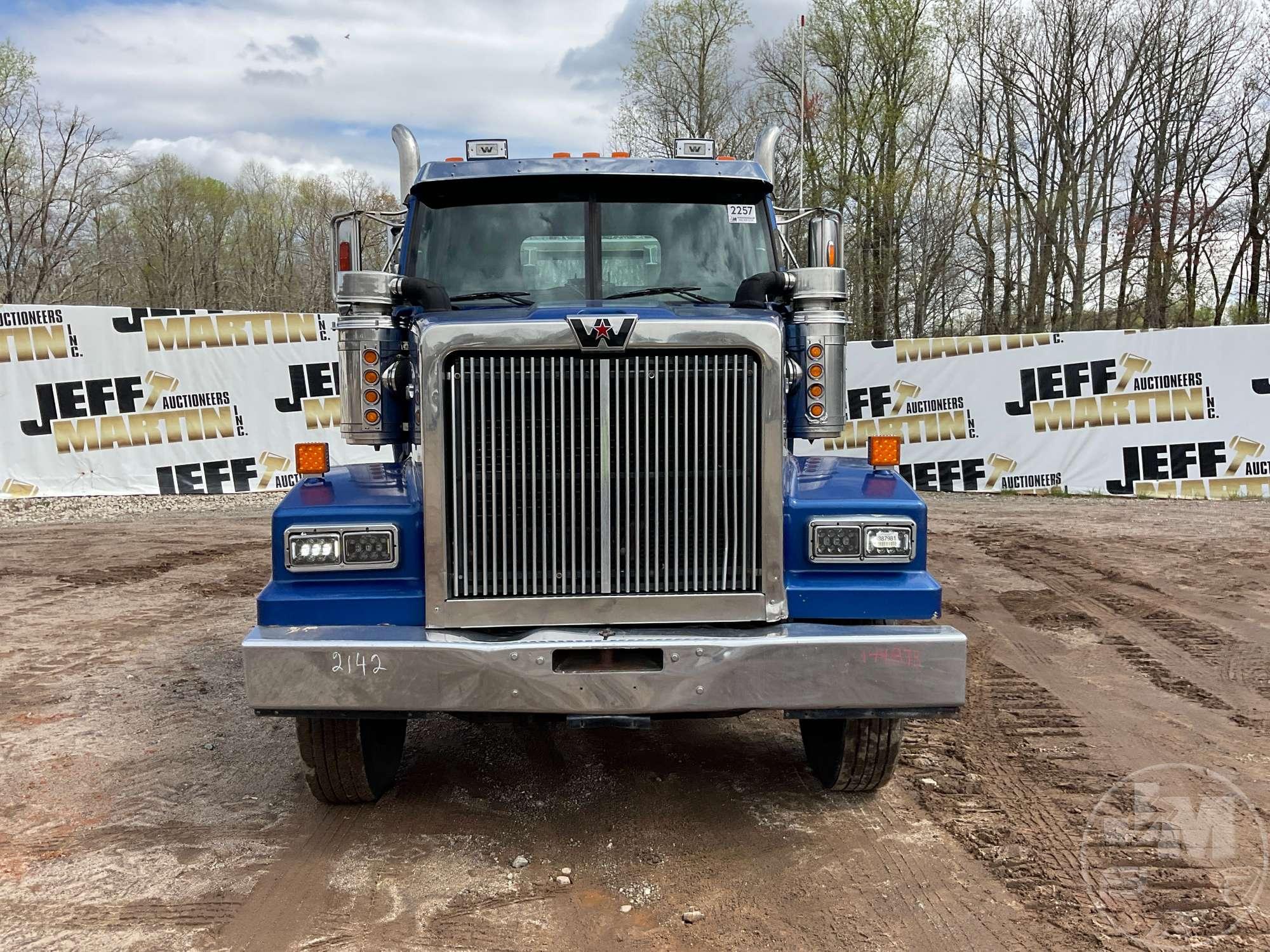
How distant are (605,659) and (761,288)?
84.3 inches

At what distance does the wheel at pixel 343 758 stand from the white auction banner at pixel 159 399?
34.2ft

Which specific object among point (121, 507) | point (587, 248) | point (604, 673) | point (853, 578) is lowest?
point (121, 507)

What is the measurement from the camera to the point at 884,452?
14.0 ft

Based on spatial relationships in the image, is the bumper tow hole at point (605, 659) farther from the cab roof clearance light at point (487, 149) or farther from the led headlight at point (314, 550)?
the cab roof clearance light at point (487, 149)

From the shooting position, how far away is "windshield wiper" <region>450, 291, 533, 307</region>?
486 cm

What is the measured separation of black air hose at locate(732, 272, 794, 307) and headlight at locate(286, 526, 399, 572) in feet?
6.79

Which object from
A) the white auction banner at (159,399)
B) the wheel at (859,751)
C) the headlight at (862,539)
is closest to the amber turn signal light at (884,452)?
the headlight at (862,539)

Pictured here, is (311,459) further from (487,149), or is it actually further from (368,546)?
(487,149)

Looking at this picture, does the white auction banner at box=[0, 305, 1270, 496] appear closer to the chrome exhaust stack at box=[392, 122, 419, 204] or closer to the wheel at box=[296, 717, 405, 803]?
the chrome exhaust stack at box=[392, 122, 419, 204]

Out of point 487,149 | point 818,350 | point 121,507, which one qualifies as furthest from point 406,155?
point 121,507

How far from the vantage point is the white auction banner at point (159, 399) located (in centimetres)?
1451

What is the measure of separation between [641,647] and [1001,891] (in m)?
1.49

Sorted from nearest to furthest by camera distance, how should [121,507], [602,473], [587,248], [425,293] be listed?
1. [602,473]
2. [425,293]
3. [587,248]
4. [121,507]

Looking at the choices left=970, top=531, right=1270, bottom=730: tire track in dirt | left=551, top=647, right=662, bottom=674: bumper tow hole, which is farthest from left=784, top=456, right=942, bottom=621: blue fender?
left=970, top=531, right=1270, bottom=730: tire track in dirt
